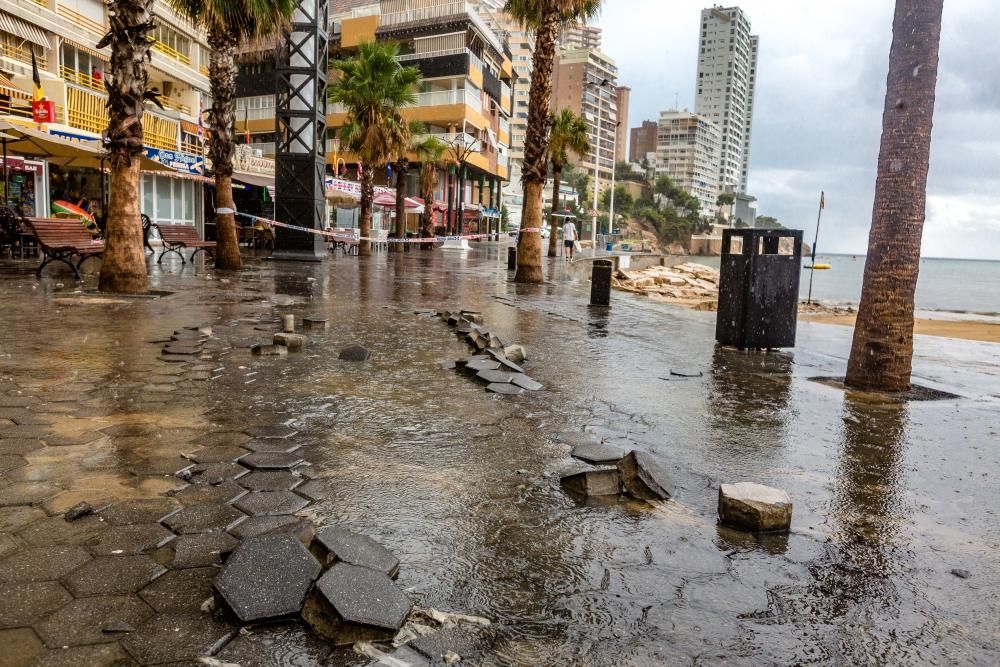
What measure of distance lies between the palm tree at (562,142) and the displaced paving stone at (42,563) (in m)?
34.8

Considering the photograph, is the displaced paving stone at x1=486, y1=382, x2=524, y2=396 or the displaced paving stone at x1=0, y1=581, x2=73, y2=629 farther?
the displaced paving stone at x1=486, y1=382, x2=524, y2=396

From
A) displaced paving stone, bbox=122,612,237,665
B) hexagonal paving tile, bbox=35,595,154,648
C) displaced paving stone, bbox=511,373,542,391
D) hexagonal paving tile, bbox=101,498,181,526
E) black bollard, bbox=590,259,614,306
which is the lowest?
displaced paving stone, bbox=122,612,237,665

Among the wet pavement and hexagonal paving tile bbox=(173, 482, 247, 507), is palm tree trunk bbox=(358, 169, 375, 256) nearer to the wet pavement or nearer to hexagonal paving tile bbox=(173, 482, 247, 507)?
the wet pavement

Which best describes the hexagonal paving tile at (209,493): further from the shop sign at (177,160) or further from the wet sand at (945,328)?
the shop sign at (177,160)

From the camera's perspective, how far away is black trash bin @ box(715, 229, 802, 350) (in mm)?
7730

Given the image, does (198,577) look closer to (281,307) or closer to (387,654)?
(387,654)

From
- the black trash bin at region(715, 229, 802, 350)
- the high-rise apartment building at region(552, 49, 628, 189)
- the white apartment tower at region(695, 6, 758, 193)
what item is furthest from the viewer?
the white apartment tower at region(695, 6, 758, 193)

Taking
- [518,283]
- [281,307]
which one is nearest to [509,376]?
[281,307]

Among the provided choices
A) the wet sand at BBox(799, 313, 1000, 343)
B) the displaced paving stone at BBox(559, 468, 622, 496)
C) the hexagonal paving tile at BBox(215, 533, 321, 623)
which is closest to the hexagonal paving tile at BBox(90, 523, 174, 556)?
the hexagonal paving tile at BBox(215, 533, 321, 623)

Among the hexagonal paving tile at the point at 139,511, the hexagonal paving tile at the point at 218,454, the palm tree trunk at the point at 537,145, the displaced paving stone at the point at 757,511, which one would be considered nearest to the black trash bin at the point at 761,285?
the displaced paving stone at the point at 757,511

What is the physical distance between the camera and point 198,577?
7.64ft

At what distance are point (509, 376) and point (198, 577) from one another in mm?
3507

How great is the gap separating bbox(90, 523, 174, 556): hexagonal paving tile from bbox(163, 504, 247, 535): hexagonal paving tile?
0.06 metres

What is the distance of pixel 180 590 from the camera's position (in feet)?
7.36
